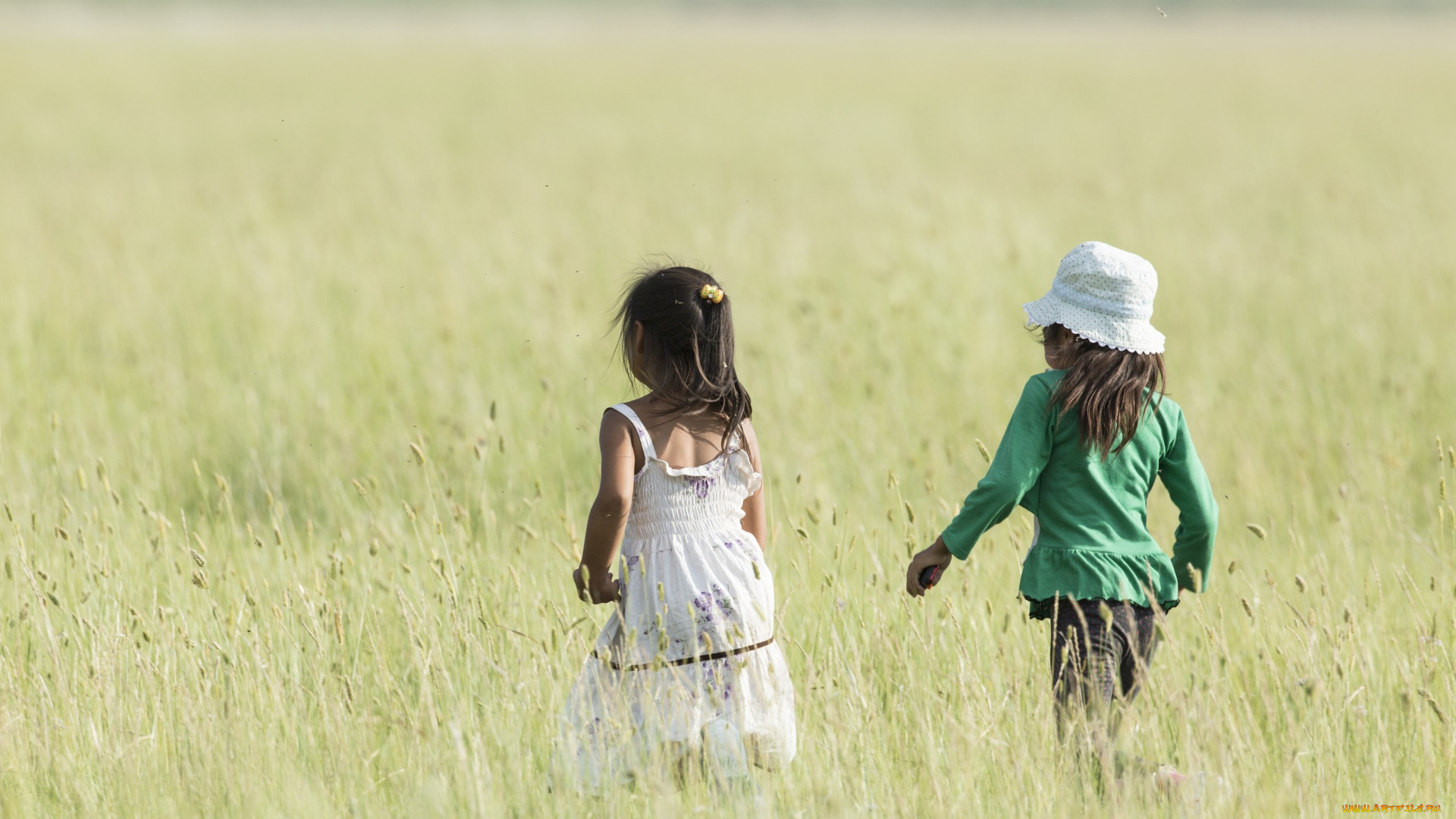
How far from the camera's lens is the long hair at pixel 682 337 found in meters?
2.46

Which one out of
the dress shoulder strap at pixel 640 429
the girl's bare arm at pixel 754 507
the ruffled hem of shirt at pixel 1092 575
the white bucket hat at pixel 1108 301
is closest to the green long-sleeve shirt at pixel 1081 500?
the ruffled hem of shirt at pixel 1092 575

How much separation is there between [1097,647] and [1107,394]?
0.51 m

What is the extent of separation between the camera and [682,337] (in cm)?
247

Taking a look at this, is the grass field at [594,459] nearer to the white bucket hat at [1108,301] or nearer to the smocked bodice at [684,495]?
the smocked bodice at [684,495]

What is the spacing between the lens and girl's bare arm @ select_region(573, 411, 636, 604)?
2.42 meters

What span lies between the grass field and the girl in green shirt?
6.1 inches

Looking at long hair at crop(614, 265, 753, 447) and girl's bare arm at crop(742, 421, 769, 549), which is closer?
long hair at crop(614, 265, 753, 447)

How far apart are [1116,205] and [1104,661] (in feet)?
27.2

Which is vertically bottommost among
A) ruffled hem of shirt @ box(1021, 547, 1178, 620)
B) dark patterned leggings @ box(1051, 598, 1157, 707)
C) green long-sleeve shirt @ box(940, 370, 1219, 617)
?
dark patterned leggings @ box(1051, 598, 1157, 707)

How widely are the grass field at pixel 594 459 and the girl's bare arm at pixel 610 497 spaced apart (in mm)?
344

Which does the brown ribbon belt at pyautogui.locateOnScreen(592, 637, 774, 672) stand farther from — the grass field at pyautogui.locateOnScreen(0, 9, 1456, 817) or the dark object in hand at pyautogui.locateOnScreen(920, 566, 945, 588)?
the dark object in hand at pyautogui.locateOnScreen(920, 566, 945, 588)

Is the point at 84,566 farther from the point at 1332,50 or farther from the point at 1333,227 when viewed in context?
the point at 1332,50

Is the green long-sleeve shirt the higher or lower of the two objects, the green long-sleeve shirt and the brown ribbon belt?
the higher

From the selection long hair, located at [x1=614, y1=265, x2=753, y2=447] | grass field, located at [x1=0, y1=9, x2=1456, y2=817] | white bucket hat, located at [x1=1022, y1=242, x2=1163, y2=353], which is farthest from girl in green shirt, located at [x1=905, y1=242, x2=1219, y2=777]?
long hair, located at [x1=614, y1=265, x2=753, y2=447]
